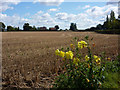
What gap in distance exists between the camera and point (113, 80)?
3.95 m

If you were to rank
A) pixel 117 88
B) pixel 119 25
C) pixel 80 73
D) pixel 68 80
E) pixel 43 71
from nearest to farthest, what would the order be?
pixel 68 80 < pixel 80 73 < pixel 117 88 < pixel 43 71 < pixel 119 25

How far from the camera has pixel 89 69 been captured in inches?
131

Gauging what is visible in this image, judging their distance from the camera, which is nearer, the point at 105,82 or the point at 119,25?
the point at 105,82

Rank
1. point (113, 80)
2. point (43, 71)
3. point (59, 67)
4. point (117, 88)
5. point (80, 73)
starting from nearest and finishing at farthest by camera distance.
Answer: point (80, 73)
point (117, 88)
point (113, 80)
point (43, 71)
point (59, 67)

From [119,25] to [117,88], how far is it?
153 ft

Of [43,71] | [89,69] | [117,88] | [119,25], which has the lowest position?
[117,88]

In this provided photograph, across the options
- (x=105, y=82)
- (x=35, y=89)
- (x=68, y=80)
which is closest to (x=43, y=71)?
(x=35, y=89)

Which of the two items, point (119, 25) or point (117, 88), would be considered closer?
point (117, 88)

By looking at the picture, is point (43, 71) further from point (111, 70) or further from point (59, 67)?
point (111, 70)

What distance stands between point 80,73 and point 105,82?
3.19 feet

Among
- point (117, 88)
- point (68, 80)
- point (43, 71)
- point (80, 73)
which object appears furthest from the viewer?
point (43, 71)

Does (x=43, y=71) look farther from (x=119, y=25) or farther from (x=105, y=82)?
(x=119, y=25)

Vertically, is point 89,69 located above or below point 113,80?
above

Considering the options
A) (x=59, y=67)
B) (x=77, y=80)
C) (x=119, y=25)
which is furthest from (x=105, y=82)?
(x=119, y=25)
